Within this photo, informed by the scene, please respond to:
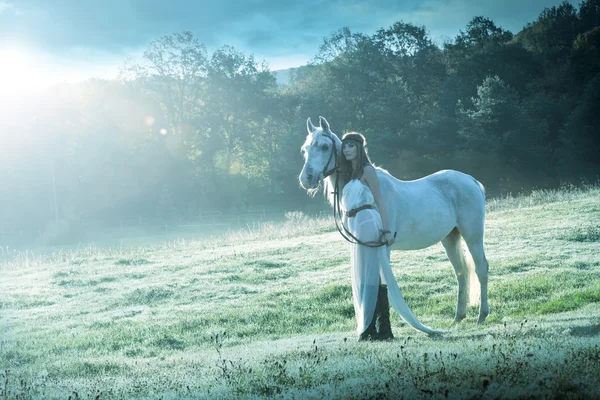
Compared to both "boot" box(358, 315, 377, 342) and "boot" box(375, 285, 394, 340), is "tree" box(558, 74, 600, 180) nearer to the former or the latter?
"boot" box(375, 285, 394, 340)

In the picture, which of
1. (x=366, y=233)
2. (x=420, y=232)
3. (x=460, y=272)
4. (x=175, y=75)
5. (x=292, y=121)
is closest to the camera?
(x=366, y=233)

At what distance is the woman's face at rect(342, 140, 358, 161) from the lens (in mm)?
7312

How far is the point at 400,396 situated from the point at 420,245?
4456 millimetres

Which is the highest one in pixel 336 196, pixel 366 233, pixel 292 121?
pixel 292 121

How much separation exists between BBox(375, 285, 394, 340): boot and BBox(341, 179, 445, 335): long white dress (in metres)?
0.17

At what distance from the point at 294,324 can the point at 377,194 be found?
4676mm

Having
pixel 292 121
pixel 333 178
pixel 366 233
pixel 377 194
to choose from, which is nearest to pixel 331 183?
pixel 333 178

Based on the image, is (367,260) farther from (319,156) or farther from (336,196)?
(319,156)

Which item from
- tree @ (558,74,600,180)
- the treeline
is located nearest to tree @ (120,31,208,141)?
the treeline

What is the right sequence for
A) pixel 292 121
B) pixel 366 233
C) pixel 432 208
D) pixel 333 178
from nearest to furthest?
pixel 366 233 → pixel 333 178 → pixel 432 208 → pixel 292 121

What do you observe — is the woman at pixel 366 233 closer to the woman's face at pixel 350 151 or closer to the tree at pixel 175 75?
the woman's face at pixel 350 151

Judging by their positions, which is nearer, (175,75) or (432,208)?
(432,208)

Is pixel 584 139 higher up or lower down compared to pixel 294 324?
higher up

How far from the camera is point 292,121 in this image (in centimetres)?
6400
